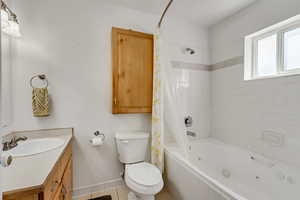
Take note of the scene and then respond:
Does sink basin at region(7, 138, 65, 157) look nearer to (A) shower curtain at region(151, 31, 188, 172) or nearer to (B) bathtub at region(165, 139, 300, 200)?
(A) shower curtain at region(151, 31, 188, 172)

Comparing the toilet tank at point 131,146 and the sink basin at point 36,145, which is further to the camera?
the toilet tank at point 131,146

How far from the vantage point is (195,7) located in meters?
1.73

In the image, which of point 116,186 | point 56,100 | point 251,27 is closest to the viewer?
point 56,100

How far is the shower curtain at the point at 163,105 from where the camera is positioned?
4.85 ft

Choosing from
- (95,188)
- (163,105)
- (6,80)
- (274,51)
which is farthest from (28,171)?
(274,51)

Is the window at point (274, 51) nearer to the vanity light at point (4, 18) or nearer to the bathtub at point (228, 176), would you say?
the bathtub at point (228, 176)

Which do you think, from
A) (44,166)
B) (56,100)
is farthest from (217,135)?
(56,100)

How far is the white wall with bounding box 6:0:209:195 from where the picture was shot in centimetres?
136

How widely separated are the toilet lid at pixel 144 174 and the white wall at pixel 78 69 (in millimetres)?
397

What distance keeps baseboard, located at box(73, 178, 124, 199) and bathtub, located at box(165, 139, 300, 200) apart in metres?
0.70

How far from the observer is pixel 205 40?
2182 millimetres

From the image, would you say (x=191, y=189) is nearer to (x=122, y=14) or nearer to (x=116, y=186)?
(x=116, y=186)

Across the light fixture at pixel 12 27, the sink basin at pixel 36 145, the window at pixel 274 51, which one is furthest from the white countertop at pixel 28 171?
the window at pixel 274 51

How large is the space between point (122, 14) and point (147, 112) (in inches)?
53.6
